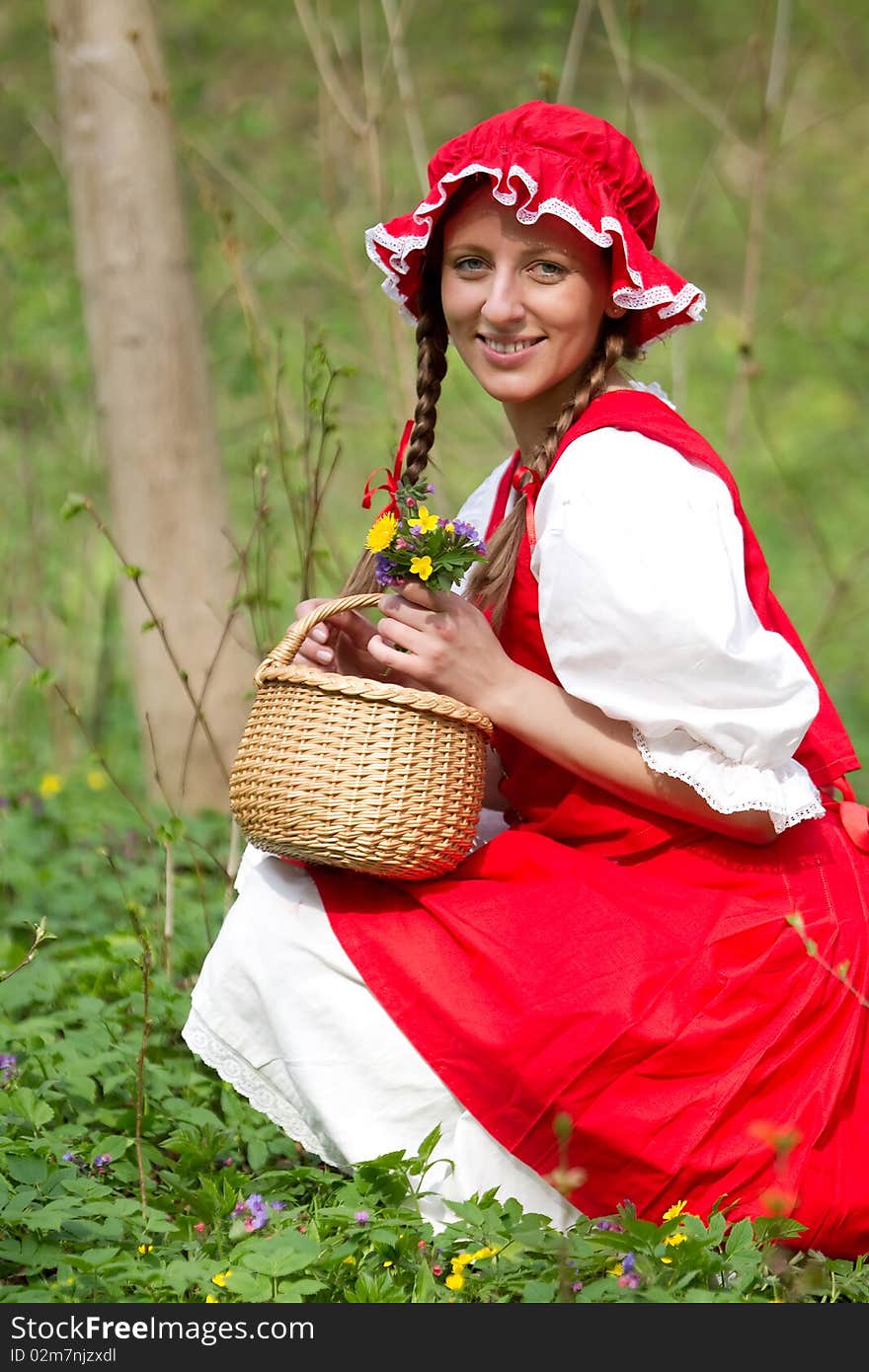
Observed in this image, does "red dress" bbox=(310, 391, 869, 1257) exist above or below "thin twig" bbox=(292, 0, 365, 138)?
below

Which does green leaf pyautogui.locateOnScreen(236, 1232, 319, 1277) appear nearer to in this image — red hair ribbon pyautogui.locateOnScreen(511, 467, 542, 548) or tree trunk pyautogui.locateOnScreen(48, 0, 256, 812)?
→ red hair ribbon pyautogui.locateOnScreen(511, 467, 542, 548)

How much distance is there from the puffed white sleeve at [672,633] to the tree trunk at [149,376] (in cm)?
219

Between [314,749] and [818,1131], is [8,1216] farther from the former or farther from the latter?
[818,1131]

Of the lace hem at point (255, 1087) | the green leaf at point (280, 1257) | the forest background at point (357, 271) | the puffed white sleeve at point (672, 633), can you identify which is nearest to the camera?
the green leaf at point (280, 1257)

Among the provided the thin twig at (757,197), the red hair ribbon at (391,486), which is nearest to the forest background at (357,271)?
the thin twig at (757,197)

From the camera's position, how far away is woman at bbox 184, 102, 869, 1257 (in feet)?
6.38

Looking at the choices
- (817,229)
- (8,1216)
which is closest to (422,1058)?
(8,1216)

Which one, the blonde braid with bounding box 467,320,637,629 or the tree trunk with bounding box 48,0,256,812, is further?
the tree trunk with bounding box 48,0,256,812

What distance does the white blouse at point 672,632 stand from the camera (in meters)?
1.92

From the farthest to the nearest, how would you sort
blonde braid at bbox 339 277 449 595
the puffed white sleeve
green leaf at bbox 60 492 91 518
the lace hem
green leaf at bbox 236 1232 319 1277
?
1. green leaf at bbox 60 492 91 518
2. blonde braid at bbox 339 277 449 595
3. the lace hem
4. the puffed white sleeve
5. green leaf at bbox 236 1232 319 1277

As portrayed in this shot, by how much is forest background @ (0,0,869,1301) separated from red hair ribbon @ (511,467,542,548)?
20.8 inches

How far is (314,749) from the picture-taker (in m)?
1.98

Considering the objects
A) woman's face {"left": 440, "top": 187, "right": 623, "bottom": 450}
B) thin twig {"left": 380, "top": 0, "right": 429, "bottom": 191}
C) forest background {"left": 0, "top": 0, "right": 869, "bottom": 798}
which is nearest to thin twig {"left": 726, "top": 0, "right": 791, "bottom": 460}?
forest background {"left": 0, "top": 0, "right": 869, "bottom": 798}

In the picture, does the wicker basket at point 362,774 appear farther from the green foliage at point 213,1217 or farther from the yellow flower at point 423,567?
the green foliage at point 213,1217
